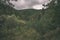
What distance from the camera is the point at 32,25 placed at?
24.0 m

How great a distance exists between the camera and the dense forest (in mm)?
19938

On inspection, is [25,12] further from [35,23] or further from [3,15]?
[3,15]

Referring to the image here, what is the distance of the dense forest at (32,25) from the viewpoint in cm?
1994

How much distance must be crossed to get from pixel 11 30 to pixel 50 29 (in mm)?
3690

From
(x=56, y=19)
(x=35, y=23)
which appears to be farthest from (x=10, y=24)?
(x=56, y=19)

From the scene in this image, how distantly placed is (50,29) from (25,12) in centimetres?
773

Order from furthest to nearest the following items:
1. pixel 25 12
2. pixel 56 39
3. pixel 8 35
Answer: pixel 25 12 < pixel 8 35 < pixel 56 39

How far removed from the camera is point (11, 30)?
21609mm

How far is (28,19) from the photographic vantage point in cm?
2625

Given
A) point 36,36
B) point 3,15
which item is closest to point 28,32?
point 36,36

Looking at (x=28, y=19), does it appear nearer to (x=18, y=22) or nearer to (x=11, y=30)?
(x=18, y=22)

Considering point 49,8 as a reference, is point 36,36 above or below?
below

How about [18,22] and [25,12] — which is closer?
[18,22]

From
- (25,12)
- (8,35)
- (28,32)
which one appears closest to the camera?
(8,35)
